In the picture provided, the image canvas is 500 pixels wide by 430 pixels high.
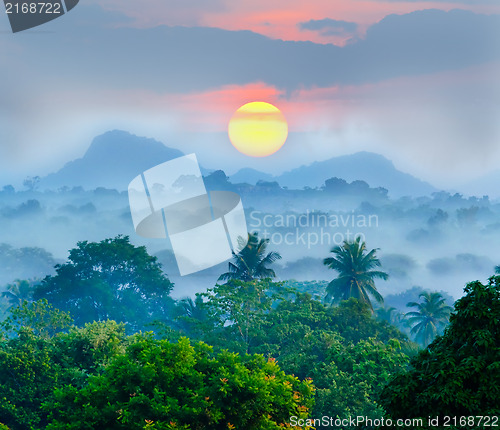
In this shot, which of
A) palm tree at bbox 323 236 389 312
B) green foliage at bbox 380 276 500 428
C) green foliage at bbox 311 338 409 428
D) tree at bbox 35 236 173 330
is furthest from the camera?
tree at bbox 35 236 173 330

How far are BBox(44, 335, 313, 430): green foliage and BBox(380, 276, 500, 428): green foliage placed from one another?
6.14m

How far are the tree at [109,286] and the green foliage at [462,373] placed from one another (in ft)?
160

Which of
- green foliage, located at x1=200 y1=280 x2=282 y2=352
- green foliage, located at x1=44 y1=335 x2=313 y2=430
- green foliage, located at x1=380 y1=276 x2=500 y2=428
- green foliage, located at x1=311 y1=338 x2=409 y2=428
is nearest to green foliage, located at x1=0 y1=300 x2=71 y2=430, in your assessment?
green foliage, located at x1=44 y1=335 x2=313 y2=430

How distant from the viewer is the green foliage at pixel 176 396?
1803cm

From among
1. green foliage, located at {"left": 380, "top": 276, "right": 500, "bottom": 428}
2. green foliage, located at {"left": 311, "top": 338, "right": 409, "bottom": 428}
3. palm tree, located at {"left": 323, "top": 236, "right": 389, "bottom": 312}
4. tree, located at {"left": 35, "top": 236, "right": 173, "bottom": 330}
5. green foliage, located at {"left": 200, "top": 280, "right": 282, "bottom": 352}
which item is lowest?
green foliage, located at {"left": 380, "top": 276, "right": 500, "bottom": 428}

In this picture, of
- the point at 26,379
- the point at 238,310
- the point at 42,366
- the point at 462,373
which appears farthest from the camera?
the point at 238,310

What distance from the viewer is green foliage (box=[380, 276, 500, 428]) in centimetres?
1194

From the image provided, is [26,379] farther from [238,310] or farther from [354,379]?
[238,310]

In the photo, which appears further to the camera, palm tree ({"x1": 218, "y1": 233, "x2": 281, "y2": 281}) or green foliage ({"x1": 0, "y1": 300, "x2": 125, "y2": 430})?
palm tree ({"x1": 218, "y1": 233, "x2": 281, "y2": 281})

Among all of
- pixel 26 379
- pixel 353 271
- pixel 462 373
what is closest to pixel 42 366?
pixel 26 379

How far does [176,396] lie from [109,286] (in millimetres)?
43635

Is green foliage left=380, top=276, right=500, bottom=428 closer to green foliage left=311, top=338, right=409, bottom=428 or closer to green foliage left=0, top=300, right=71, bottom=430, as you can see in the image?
green foliage left=311, top=338, right=409, bottom=428

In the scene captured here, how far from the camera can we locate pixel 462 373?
39.8ft

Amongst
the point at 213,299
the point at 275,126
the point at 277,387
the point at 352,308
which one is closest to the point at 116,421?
the point at 277,387
